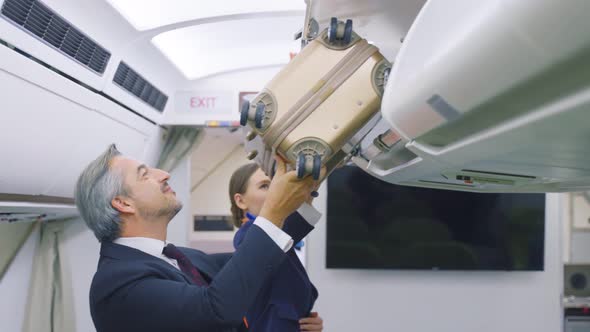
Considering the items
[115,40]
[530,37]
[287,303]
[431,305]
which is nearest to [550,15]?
[530,37]

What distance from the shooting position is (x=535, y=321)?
363cm

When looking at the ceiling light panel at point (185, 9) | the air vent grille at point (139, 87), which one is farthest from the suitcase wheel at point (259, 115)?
the air vent grille at point (139, 87)

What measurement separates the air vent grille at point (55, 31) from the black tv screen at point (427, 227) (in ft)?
5.64

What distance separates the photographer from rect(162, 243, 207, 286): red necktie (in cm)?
153

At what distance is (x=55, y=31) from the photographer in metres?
2.13

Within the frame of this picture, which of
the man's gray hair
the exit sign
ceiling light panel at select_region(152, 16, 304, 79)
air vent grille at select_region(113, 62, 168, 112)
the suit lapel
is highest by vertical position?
ceiling light panel at select_region(152, 16, 304, 79)

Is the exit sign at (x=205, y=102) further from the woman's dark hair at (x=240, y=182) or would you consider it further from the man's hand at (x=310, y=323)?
the man's hand at (x=310, y=323)

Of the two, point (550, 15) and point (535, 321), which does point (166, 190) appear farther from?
point (535, 321)

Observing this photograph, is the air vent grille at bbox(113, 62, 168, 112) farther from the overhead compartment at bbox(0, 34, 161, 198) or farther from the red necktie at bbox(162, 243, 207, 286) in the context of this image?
the red necktie at bbox(162, 243, 207, 286)

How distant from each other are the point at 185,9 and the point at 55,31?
82 centimetres

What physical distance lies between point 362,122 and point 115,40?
6.49 feet

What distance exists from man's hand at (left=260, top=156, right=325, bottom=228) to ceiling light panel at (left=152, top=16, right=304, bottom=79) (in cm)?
206

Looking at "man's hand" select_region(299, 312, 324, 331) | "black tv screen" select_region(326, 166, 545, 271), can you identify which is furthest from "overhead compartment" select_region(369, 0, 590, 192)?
"black tv screen" select_region(326, 166, 545, 271)

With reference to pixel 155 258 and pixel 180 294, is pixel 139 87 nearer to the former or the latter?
pixel 155 258
